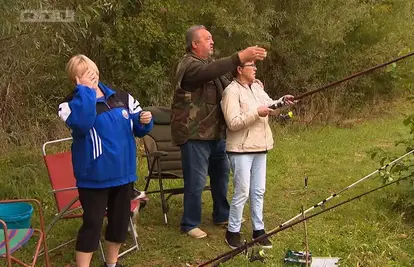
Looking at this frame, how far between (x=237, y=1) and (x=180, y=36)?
4.07 feet

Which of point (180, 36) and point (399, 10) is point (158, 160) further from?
point (399, 10)

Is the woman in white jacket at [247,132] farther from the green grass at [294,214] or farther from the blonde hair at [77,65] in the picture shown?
the blonde hair at [77,65]

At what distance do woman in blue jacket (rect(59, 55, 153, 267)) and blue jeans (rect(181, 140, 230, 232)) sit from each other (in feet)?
2.52

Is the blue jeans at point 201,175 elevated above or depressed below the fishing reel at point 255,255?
above

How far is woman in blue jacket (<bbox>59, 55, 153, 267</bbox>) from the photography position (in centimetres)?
289

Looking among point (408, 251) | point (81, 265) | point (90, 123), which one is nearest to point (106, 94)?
point (90, 123)

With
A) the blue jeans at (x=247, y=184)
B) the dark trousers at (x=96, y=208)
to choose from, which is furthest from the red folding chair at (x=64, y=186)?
the blue jeans at (x=247, y=184)

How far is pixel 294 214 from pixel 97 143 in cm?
227

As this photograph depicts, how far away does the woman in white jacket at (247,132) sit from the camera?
3666 millimetres

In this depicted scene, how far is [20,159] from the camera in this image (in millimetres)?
6457

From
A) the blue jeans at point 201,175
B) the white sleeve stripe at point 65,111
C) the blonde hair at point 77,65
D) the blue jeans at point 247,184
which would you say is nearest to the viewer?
the white sleeve stripe at point 65,111

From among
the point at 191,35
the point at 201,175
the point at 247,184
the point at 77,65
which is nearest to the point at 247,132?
the point at 247,184

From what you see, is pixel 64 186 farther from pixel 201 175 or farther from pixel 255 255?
pixel 255 255

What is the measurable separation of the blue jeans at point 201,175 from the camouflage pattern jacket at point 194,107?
77mm
